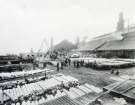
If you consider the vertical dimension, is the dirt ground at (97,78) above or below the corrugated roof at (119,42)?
below

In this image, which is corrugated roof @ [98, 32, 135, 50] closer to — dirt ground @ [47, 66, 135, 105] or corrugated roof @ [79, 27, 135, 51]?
corrugated roof @ [79, 27, 135, 51]

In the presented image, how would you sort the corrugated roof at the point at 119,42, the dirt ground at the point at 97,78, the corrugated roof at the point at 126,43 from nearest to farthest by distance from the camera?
the dirt ground at the point at 97,78 < the corrugated roof at the point at 126,43 < the corrugated roof at the point at 119,42

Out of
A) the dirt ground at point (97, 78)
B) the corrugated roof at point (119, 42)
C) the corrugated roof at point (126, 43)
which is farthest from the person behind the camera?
the corrugated roof at point (119, 42)

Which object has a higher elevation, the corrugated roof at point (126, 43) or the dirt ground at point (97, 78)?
the corrugated roof at point (126, 43)

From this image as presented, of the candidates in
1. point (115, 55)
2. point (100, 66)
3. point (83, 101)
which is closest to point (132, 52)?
point (115, 55)

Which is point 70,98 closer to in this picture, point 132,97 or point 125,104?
point 125,104

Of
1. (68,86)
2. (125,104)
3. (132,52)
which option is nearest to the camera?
(125,104)

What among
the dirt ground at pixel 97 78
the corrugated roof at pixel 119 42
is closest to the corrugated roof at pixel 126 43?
the corrugated roof at pixel 119 42

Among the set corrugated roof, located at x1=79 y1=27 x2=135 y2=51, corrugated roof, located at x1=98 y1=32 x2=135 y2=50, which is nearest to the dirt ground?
corrugated roof, located at x1=98 y1=32 x2=135 y2=50

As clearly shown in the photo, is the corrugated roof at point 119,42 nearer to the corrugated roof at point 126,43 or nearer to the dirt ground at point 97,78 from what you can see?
the corrugated roof at point 126,43

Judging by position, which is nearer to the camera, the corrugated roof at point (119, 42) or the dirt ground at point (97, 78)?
the dirt ground at point (97, 78)

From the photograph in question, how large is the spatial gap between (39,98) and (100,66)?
11500 millimetres

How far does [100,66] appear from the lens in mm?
15414

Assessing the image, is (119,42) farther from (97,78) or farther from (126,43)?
(97,78)
